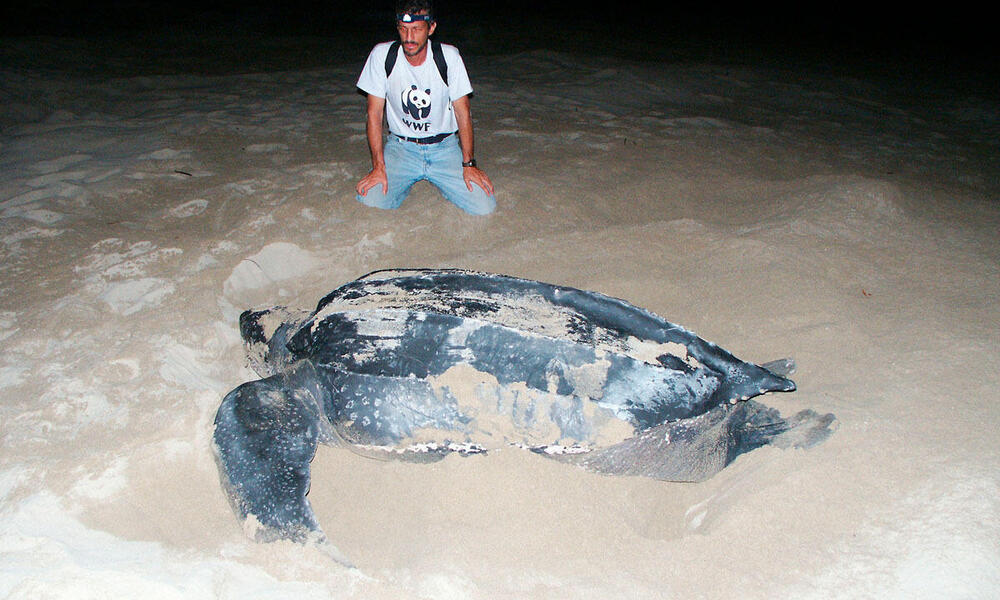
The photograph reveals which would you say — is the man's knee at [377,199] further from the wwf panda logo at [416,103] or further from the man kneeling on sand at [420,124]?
the wwf panda logo at [416,103]

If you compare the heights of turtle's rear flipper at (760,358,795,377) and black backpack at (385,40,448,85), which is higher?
black backpack at (385,40,448,85)

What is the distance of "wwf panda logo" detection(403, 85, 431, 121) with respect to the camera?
8.74ft

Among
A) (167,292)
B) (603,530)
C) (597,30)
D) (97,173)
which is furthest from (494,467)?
(597,30)

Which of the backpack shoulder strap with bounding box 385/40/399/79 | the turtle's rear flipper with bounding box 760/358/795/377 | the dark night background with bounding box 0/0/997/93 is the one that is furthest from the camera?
the dark night background with bounding box 0/0/997/93

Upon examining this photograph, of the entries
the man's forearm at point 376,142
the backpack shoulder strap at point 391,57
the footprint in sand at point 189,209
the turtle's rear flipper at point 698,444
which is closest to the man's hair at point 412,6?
the backpack shoulder strap at point 391,57

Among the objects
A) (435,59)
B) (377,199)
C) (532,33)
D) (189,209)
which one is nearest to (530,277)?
(377,199)

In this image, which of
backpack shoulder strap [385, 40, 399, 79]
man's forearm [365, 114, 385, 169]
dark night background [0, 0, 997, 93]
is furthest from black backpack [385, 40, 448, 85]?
dark night background [0, 0, 997, 93]

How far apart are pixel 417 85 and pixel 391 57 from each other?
0.54 ft

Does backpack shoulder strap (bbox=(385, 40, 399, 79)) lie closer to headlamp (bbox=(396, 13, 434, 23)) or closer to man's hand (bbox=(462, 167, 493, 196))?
headlamp (bbox=(396, 13, 434, 23))

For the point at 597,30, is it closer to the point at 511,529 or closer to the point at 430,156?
the point at 430,156

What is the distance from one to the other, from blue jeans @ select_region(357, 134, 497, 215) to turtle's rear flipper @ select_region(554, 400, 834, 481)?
59.8 inches

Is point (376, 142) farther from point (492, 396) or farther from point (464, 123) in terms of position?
point (492, 396)

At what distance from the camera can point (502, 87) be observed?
15.4 ft

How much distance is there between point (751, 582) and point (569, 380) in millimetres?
578
